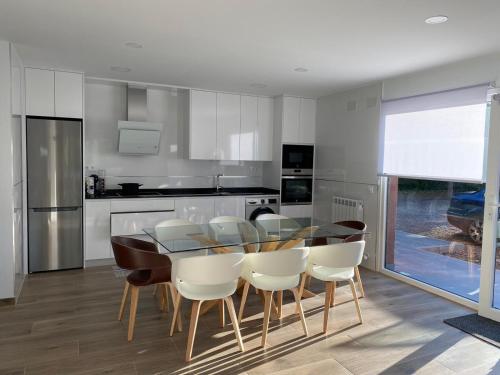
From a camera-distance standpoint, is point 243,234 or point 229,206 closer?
point 243,234

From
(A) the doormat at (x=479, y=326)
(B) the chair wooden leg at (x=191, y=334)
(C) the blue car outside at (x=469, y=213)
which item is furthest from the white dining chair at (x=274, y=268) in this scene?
(C) the blue car outside at (x=469, y=213)

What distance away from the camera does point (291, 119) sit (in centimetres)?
635

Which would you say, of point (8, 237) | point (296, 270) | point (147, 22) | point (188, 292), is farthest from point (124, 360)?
point (147, 22)

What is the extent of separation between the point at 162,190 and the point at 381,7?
4277mm

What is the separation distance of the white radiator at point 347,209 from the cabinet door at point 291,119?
1225 millimetres

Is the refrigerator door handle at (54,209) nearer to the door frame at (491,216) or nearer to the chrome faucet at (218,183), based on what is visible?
the chrome faucet at (218,183)

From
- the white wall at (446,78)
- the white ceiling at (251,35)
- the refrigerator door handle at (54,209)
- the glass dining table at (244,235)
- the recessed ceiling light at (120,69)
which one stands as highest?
the recessed ceiling light at (120,69)

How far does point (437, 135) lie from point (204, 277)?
10.5ft

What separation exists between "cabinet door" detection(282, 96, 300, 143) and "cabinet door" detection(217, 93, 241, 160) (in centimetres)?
74

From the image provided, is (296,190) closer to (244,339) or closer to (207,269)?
(244,339)

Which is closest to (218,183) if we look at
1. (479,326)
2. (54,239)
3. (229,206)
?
(229,206)

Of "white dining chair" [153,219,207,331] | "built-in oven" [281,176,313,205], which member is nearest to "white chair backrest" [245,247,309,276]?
Result: "white dining chair" [153,219,207,331]

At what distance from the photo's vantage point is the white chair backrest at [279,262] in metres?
3.03

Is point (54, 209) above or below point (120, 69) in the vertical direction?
below
